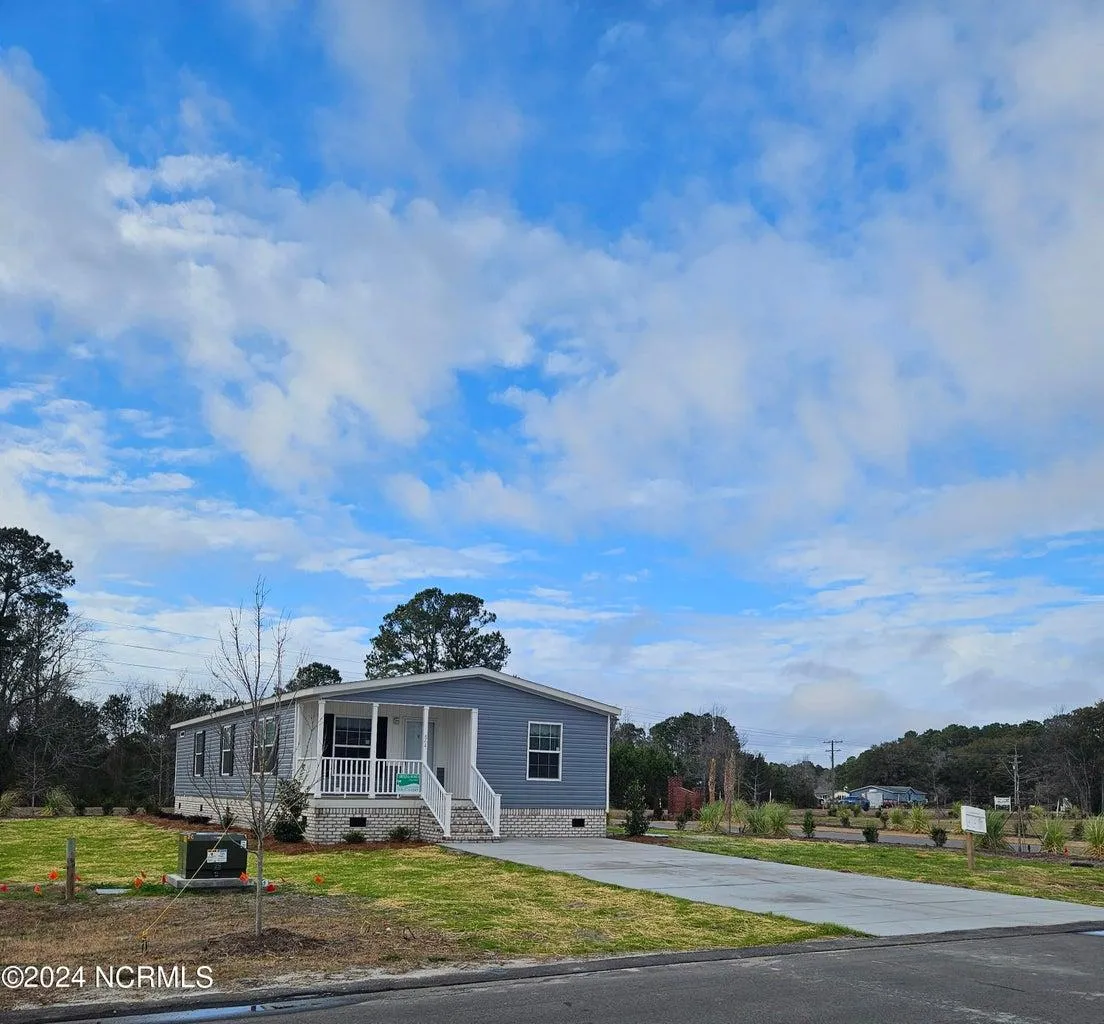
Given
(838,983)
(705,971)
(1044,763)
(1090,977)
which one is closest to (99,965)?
(705,971)

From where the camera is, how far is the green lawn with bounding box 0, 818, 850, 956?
10586 mm

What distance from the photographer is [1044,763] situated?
5944 cm

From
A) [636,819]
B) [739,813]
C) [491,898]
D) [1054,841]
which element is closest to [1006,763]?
[739,813]

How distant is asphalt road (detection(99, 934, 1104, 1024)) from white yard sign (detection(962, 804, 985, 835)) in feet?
30.2

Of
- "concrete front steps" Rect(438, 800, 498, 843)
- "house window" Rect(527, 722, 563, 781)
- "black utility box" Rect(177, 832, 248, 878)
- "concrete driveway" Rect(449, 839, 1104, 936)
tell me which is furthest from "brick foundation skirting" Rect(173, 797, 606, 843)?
"black utility box" Rect(177, 832, 248, 878)

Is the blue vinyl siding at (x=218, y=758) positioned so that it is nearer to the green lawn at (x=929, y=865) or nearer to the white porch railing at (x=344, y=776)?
the white porch railing at (x=344, y=776)

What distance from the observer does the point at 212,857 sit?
530 inches

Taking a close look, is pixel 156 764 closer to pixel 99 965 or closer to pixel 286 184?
pixel 286 184

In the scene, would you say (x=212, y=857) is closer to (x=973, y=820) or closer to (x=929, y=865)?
(x=973, y=820)

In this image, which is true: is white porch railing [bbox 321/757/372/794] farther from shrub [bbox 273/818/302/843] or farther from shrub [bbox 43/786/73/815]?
shrub [bbox 43/786/73/815]

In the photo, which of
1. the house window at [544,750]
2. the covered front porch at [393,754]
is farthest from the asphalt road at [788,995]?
the house window at [544,750]

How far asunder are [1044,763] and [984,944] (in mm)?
54843

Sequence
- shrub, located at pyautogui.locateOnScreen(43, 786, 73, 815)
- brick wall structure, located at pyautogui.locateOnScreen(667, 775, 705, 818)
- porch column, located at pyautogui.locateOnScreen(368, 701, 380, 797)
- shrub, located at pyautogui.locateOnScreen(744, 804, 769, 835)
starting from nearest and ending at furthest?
porch column, located at pyautogui.locateOnScreen(368, 701, 380, 797)
shrub, located at pyautogui.locateOnScreen(744, 804, 769, 835)
shrub, located at pyautogui.locateOnScreen(43, 786, 73, 815)
brick wall structure, located at pyautogui.locateOnScreen(667, 775, 705, 818)

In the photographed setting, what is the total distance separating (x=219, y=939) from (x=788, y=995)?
5.18 metres
